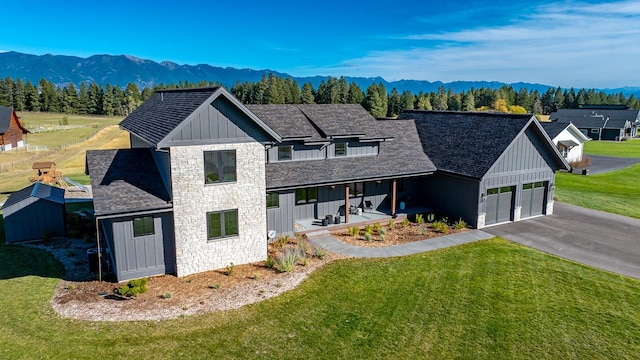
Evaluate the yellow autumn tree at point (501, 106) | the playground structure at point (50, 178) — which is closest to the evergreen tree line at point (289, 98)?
the yellow autumn tree at point (501, 106)

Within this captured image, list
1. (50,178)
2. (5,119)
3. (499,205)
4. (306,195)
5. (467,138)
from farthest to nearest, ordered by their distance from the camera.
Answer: (5,119), (50,178), (467,138), (499,205), (306,195)

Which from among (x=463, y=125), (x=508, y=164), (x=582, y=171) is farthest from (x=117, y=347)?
(x=582, y=171)

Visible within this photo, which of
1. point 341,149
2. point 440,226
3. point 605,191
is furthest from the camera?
point 605,191

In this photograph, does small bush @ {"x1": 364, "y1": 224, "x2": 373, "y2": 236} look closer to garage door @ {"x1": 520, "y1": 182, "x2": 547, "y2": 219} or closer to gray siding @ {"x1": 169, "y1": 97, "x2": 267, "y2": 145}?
gray siding @ {"x1": 169, "y1": 97, "x2": 267, "y2": 145}

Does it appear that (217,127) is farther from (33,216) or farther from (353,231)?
(33,216)

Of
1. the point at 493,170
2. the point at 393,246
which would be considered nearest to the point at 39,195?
the point at 393,246

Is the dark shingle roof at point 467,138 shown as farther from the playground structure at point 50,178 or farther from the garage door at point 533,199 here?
the playground structure at point 50,178
